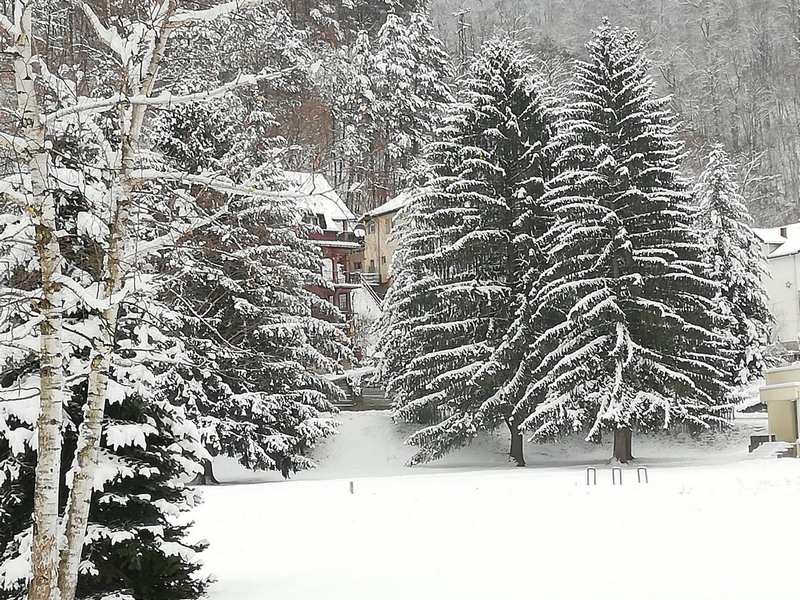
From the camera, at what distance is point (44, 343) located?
714cm

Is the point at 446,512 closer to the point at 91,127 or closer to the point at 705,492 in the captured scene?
the point at 705,492

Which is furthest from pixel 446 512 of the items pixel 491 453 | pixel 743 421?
pixel 743 421

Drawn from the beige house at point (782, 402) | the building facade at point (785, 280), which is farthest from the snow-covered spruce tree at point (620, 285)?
the building facade at point (785, 280)

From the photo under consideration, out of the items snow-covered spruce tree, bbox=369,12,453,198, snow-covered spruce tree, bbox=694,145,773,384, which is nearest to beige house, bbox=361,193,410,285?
snow-covered spruce tree, bbox=369,12,453,198

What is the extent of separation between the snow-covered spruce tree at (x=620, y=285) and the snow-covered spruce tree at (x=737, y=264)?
8288 millimetres

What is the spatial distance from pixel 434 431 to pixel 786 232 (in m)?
36.6

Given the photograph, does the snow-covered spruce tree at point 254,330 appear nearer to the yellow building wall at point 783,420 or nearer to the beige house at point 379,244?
the yellow building wall at point 783,420

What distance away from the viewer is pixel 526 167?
32469 millimetres

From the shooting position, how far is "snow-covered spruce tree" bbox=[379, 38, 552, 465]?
101ft

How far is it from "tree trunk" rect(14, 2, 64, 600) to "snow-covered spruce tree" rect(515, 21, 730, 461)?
21.6 meters

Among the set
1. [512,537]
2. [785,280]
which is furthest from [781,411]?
[785,280]

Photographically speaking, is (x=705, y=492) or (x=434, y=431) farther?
(x=434, y=431)

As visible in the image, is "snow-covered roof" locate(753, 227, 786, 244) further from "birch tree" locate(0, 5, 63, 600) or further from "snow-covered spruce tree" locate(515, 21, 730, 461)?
"birch tree" locate(0, 5, 63, 600)

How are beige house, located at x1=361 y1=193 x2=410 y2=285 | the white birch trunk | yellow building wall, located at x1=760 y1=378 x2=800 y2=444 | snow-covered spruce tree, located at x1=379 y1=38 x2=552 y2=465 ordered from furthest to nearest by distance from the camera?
beige house, located at x1=361 y1=193 x2=410 y2=285
yellow building wall, located at x1=760 y1=378 x2=800 y2=444
snow-covered spruce tree, located at x1=379 y1=38 x2=552 y2=465
the white birch trunk
